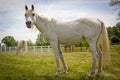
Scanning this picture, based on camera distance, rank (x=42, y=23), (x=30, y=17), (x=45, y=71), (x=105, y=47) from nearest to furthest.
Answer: (x=30, y=17) < (x=105, y=47) < (x=42, y=23) < (x=45, y=71)

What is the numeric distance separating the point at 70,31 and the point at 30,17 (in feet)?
4.43

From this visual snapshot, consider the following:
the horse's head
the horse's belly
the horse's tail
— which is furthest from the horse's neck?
the horse's tail

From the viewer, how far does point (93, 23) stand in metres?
6.35

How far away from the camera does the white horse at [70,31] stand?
6.30 m

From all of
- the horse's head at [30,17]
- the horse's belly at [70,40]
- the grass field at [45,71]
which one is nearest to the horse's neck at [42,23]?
the horse's head at [30,17]

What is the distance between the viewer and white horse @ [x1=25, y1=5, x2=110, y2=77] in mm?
6301

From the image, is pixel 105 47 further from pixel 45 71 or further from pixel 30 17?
pixel 30 17

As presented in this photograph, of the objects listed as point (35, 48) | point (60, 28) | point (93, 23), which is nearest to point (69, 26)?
point (60, 28)

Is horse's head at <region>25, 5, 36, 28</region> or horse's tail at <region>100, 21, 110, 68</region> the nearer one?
horse's head at <region>25, 5, 36, 28</region>

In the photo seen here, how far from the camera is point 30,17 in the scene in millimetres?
6539

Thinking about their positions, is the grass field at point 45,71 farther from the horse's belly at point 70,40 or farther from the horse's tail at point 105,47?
the horse's belly at point 70,40

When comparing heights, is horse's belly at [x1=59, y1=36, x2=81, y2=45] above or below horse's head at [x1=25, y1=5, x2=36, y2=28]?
below

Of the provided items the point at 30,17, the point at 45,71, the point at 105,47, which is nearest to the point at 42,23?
the point at 30,17

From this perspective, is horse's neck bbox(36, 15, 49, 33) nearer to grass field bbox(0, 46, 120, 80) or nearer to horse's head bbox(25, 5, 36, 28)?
horse's head bbox(25, 5, 36, 28)
